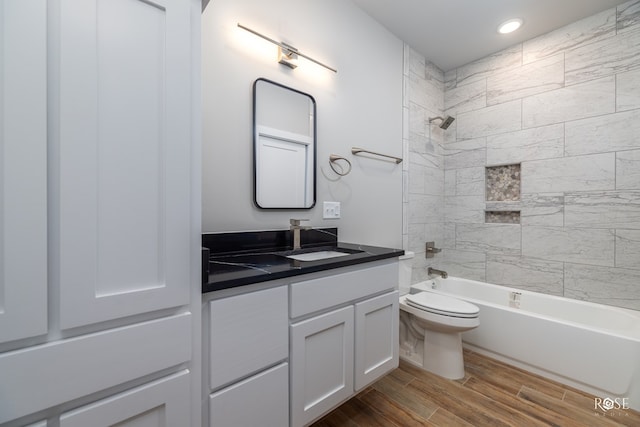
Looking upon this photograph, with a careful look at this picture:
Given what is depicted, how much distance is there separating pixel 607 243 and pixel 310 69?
2.49 metres

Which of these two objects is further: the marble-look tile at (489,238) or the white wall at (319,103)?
the marble-look tile at (489,238)

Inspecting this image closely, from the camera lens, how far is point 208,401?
88cm

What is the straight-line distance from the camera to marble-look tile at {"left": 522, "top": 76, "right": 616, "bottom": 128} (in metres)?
2.07

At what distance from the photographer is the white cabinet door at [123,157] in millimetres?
641

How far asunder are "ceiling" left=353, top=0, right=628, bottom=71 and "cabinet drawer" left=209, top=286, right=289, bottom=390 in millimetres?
2171

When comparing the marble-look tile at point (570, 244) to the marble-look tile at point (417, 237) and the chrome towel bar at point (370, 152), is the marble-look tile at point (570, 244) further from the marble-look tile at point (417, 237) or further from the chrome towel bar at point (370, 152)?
the chrome towel bar at point (370, 152)

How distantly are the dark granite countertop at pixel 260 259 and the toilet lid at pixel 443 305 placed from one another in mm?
628

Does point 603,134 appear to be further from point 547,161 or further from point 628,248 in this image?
point 628,248

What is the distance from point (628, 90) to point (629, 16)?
518mm

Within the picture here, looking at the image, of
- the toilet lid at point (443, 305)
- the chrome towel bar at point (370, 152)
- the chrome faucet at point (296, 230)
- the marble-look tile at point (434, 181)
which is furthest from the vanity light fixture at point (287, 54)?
the toilet lid at point (443, 305)

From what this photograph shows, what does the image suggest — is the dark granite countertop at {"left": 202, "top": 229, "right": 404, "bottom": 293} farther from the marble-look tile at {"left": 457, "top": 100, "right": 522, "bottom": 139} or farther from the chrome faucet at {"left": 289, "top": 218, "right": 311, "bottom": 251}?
the marble-look tile at {"left": 457, "top": 100, "right": 522, "bottom": 139}

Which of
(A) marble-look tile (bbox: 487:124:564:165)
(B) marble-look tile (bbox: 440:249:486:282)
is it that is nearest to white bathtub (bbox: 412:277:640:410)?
(B) marble-look tile (bbox: 440:249:486:282)

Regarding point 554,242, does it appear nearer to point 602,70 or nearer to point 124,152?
point 602,70

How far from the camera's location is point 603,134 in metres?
2.07
